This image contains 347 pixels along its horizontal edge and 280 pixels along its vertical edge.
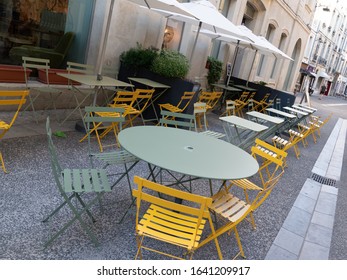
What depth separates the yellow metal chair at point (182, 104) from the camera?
6.79 meters

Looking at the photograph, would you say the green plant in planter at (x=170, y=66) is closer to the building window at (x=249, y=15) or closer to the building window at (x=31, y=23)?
the building window at (x=31, y=23)

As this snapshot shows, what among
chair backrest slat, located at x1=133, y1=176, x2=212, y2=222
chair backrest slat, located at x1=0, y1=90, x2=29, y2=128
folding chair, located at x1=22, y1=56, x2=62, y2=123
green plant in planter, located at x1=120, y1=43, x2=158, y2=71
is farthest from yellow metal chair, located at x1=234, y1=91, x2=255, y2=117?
chair backrest slat, located at x1=133, y1=176, x2=212, y2=222

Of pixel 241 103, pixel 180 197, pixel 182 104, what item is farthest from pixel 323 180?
pixel 180 197

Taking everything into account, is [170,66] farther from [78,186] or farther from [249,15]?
[249,15]

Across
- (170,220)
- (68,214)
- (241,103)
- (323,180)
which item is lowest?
(68,214)

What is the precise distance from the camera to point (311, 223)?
4258 millimetres

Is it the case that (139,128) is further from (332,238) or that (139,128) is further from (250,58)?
(250,58)

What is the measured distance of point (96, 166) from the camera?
14.8 ft

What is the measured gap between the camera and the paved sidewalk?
3.48 metres

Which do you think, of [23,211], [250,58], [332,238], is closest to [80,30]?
[23,211]

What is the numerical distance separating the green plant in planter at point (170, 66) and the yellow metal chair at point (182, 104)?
0.53 metres

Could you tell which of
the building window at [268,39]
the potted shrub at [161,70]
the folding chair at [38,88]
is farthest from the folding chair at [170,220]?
the building window at [268,39]

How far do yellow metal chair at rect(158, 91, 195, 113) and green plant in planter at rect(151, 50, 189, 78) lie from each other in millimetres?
527

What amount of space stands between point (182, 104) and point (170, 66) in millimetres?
851
